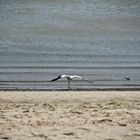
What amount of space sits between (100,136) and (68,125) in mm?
727

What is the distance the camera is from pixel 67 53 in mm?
21297

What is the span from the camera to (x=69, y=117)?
902cm

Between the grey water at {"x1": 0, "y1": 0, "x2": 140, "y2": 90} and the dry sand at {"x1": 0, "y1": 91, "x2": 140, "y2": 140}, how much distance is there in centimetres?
254

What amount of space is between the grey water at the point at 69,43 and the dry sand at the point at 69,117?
8.33 ft

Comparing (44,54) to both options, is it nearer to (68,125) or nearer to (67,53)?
(67,53)

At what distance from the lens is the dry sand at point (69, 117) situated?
7.94 metres

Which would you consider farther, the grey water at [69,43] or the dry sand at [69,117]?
the grey water at [69,43]

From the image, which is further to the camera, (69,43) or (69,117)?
(69,43)

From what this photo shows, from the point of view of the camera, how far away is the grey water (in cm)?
1591

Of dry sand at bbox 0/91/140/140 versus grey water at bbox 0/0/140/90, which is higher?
grey water at bbox 0/0/140/90

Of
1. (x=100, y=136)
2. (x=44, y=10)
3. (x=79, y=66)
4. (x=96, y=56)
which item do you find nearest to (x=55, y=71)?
(x=79, y=66)

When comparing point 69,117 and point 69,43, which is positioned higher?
point 69,43

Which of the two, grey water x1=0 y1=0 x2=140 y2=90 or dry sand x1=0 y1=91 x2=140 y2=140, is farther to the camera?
grey water x1=0 y1=0 x2=140 y2=90

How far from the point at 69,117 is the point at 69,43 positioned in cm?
1510
